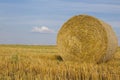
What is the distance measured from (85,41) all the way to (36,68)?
4.71 m

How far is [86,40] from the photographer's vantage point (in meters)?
11.7

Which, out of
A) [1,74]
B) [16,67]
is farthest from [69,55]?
[1,74]

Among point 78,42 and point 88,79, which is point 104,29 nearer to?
point 78,42

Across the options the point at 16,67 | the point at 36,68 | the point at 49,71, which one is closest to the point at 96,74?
the point at 49,71

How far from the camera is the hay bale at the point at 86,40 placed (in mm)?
11055

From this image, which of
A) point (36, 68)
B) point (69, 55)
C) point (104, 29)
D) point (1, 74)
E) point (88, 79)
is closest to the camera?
point (88, 79)

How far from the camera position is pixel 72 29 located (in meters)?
11.9

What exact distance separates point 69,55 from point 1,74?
5282 millimetres

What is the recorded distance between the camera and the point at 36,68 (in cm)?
733

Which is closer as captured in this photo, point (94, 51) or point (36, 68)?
point (36, 68)

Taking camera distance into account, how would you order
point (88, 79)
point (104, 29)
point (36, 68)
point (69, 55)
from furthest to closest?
point (69, 55) < point (104, 29) < point (36, 68) < point (88, 79)

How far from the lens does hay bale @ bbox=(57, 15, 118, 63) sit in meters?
11.1

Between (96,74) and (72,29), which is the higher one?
(72,29)

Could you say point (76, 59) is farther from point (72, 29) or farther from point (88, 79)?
point (88, 79)
